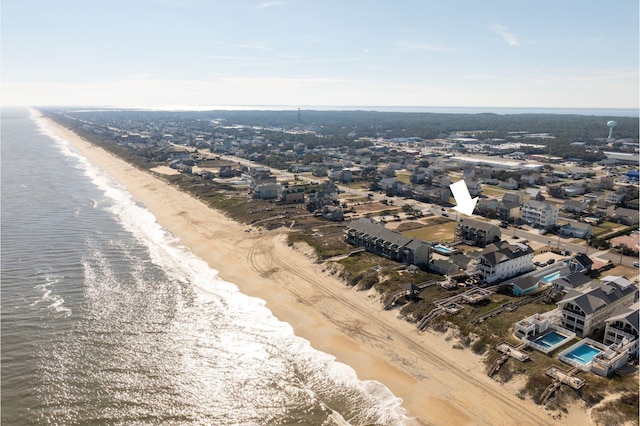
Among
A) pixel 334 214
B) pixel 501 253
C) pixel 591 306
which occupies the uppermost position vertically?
pixel 334 214

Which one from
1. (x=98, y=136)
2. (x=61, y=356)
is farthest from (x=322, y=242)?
(x=98, y=136)

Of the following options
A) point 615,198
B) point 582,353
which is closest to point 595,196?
point 615,198

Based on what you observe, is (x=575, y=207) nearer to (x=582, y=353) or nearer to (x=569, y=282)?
(x=569, y=282)

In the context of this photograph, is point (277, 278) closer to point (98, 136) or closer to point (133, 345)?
point (133, 345)

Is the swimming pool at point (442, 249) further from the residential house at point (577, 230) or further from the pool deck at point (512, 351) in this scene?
the pool deck at point (512, 351)

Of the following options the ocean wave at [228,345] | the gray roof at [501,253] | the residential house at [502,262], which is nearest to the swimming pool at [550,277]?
the residential house at [502,262]

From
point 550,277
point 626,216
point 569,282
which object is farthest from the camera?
point 626,216
